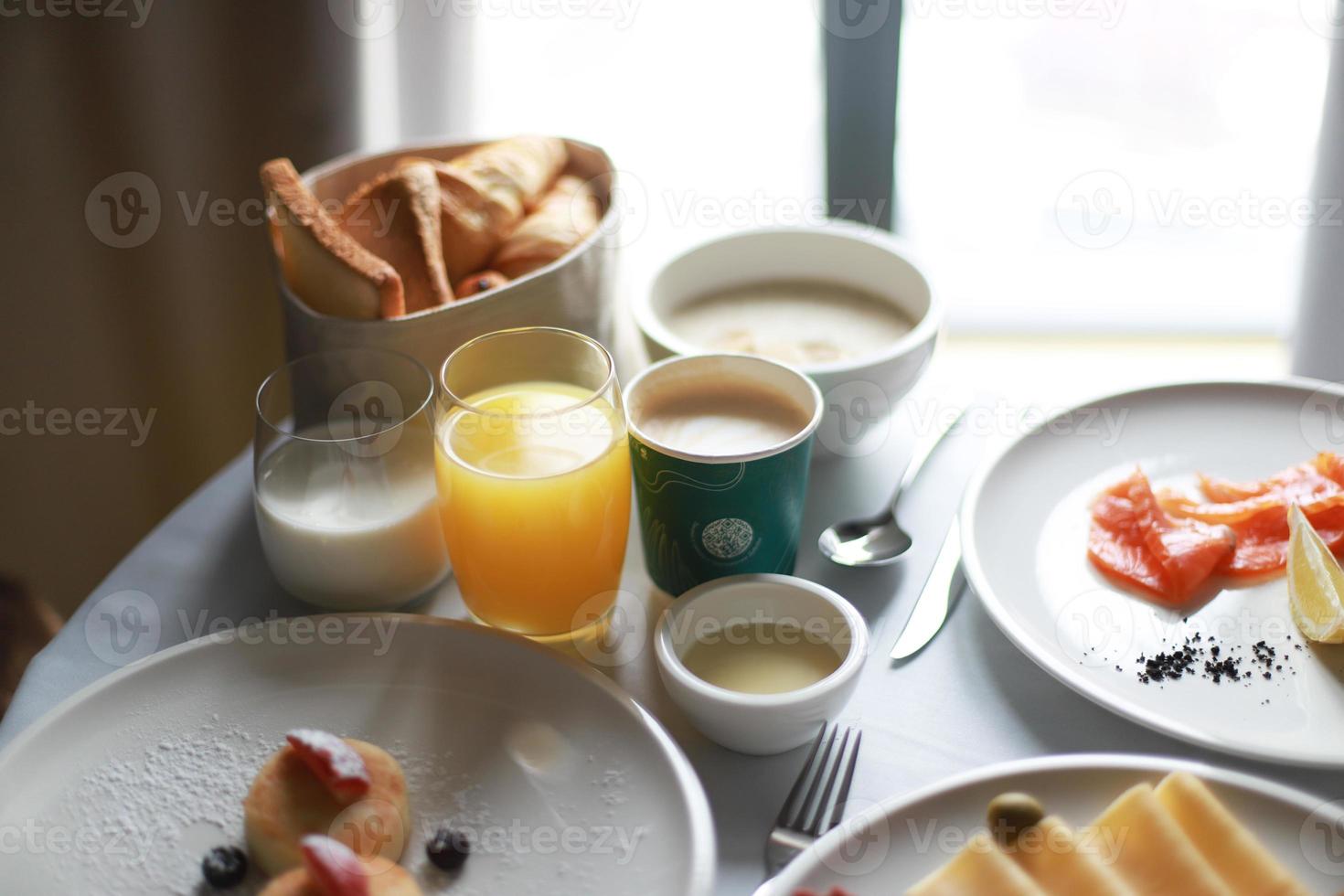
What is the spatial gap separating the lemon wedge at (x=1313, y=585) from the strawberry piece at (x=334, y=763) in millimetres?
791

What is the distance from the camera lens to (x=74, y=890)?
82 cm

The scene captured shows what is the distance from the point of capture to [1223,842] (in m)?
0.77

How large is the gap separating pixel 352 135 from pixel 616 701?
4.73ft

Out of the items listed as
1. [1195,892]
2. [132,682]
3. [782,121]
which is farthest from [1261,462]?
[782,121]

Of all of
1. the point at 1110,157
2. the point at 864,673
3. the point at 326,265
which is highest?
the point at 326,265

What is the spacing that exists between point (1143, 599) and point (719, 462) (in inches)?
16.4

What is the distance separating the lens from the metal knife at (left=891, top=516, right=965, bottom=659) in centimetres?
106

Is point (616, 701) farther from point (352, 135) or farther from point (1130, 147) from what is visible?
point (1130, 147)

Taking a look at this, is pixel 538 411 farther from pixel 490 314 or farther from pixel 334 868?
pixel 334 868

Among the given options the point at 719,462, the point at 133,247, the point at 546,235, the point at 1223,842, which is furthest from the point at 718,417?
the point at 133,247

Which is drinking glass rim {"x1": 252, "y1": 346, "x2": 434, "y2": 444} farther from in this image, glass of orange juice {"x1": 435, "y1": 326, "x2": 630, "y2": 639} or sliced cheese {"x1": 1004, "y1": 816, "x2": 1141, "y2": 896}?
sliced cheese {"x1": 1004, "y1": 816, "x2": 1141, "y2": 896}

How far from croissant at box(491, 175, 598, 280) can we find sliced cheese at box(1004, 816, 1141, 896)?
75 centimetres

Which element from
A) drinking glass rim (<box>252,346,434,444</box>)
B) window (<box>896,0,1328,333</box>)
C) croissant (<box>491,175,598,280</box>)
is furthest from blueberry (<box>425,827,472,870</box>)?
window (<box>896,0,1328,333</box>)

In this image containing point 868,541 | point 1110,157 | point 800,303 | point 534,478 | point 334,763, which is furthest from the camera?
point 1110,157
